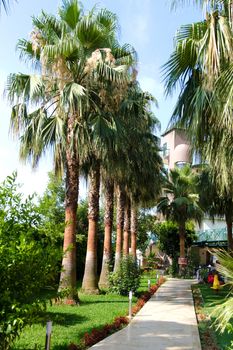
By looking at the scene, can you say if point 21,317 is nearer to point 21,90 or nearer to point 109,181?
point 21,90

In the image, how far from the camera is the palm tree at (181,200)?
38.9 m

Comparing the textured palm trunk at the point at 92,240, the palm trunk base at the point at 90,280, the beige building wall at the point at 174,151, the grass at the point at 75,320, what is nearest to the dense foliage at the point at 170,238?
the beige building wall at the point at 174,151

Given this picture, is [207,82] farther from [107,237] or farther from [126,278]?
[107,237]

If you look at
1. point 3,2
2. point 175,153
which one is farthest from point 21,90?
point 175,153

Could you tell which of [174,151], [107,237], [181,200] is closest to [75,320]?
[107,237]

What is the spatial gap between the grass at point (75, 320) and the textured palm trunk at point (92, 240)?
2.75ft

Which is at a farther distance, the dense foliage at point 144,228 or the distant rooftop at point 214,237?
the dense foliage at point 144,228

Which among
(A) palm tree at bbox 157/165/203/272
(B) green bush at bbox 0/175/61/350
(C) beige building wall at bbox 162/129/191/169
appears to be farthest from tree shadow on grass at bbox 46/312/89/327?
(C) beige building wall at bbox 162/129/191/169

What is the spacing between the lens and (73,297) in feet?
47.6

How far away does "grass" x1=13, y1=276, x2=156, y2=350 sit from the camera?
8.57 metres

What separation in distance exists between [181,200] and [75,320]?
27.5 m

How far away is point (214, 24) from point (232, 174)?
12.5 ft

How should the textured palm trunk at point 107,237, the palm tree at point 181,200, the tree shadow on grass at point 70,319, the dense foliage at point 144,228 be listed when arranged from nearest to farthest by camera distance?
the tree shadow on grass at point 70,319
the textured palm trunk at point 107,237
the palm tree at point 181,200
the dense foliage at point 144,228

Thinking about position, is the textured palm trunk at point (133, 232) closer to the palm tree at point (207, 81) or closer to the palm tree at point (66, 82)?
the palm tree at point (66, 82)
